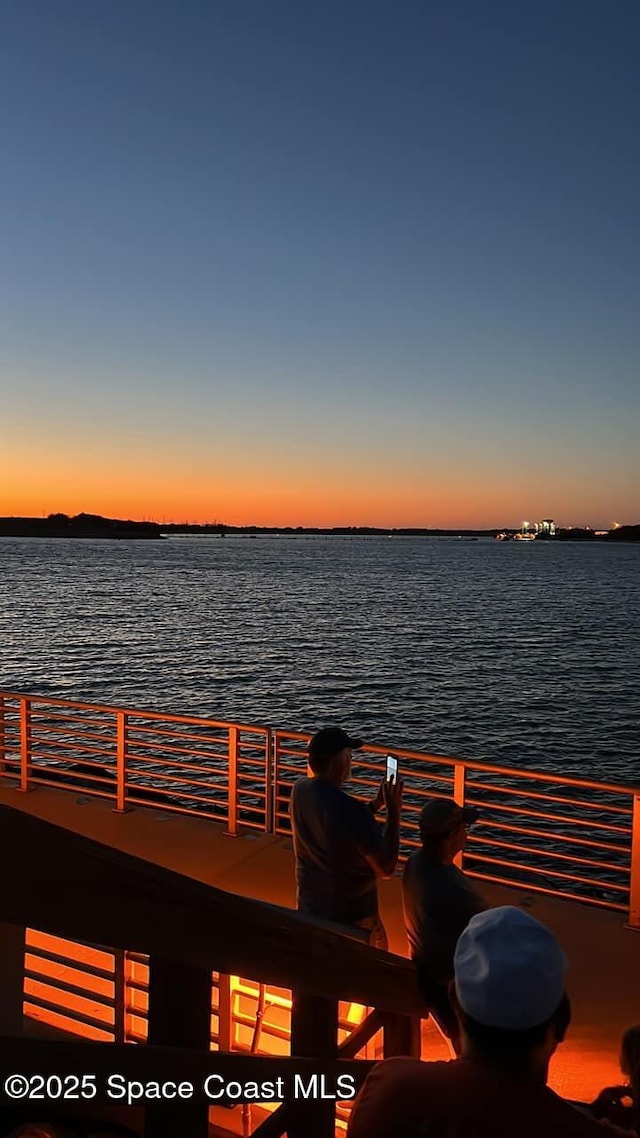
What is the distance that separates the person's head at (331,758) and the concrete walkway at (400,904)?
4.77 ft

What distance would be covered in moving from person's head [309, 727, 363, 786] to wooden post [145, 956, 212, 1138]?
7.02 feet

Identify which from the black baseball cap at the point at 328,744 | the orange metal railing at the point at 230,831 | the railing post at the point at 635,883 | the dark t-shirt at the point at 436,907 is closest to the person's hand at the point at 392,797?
the black baseball cap at the point at 328,744

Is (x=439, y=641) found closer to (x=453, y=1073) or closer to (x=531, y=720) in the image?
(x=531, y=720)

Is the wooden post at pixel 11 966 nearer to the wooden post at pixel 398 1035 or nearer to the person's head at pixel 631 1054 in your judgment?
the wooden post at pixel 398 1035

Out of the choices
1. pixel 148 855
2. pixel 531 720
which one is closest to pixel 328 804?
pixel 148 855

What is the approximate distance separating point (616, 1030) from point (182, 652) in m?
38.7

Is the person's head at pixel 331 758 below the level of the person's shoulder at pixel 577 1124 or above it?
below

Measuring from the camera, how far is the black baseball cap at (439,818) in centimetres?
310

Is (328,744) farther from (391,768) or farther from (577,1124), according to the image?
(577,1124)

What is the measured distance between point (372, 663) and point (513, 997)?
3755cm

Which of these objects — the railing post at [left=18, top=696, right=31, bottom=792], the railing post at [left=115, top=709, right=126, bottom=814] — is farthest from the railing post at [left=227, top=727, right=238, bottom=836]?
the railing post at [left=18, top=696, right=31, bottom=792]

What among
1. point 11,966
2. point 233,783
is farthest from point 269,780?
point 11,966

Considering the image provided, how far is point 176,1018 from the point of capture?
4.67ft

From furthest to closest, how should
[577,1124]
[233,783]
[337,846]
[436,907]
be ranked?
[233,783] < [337,846] < [436,907] < [577,1124]
